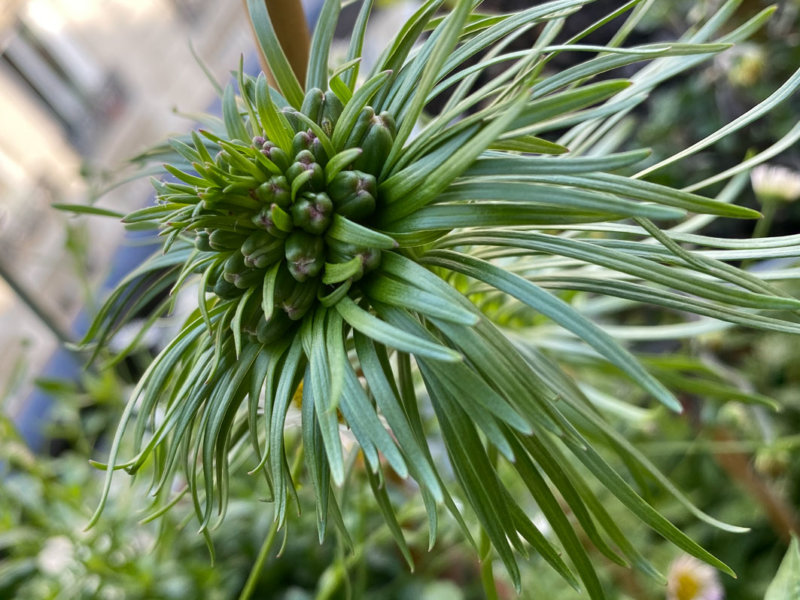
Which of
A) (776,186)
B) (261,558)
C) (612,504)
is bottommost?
(612,504)

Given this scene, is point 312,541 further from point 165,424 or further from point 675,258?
point 675,258

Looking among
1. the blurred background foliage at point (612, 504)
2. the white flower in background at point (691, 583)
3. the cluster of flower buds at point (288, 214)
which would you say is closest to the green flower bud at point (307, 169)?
the cluster of flower buds at point (288, 214)

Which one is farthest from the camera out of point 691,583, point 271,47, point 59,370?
point 59,370

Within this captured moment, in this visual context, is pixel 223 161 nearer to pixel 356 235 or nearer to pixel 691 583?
pixel 356 235

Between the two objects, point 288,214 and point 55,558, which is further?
point 55,558

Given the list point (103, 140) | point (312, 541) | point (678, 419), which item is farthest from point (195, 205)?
point (103, 140)

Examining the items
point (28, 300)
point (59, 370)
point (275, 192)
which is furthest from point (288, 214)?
point (59, 370)

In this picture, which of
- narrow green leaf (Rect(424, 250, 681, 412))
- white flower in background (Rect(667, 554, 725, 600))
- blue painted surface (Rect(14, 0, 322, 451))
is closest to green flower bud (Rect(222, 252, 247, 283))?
narrow green leaf (Rect(424, 250, 681, 412))
